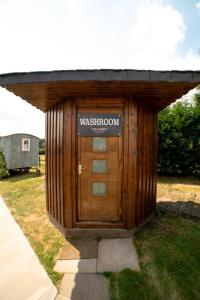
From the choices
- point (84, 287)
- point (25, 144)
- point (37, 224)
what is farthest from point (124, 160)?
point (25, 144)

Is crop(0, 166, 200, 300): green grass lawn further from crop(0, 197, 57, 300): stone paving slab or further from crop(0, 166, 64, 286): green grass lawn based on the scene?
crop(0, 197, 57, 300): stone paving slab

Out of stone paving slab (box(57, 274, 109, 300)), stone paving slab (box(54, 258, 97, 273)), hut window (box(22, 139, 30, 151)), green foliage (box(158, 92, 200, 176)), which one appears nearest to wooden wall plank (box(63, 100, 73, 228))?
stone paving slab (box(54, 258, 97, 273))

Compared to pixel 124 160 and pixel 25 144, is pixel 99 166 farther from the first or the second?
pixel 25 144

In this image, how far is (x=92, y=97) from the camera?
17.7 feet

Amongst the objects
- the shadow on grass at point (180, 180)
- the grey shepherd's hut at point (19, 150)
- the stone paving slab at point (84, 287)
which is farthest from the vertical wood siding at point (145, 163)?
the grey shepherd's hut at point (19, 150)

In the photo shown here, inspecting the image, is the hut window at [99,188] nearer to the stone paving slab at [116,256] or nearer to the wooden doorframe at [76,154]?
the wooden doorframe at [76,154]

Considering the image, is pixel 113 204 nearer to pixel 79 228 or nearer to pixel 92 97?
pixel 79 228

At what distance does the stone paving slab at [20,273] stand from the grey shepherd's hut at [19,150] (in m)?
10.9

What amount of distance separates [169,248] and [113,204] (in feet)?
4.80

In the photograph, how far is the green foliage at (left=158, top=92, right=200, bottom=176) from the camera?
12.4 meters

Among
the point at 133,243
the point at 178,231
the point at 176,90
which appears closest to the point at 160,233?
the point at 178,231

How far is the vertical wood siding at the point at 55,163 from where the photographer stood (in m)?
5.69

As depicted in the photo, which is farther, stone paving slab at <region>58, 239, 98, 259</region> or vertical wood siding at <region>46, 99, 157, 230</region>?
vertical wood siding at <region>46, 99, 157, 230</region>

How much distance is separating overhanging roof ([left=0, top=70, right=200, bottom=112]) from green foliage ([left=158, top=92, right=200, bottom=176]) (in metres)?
7.63
